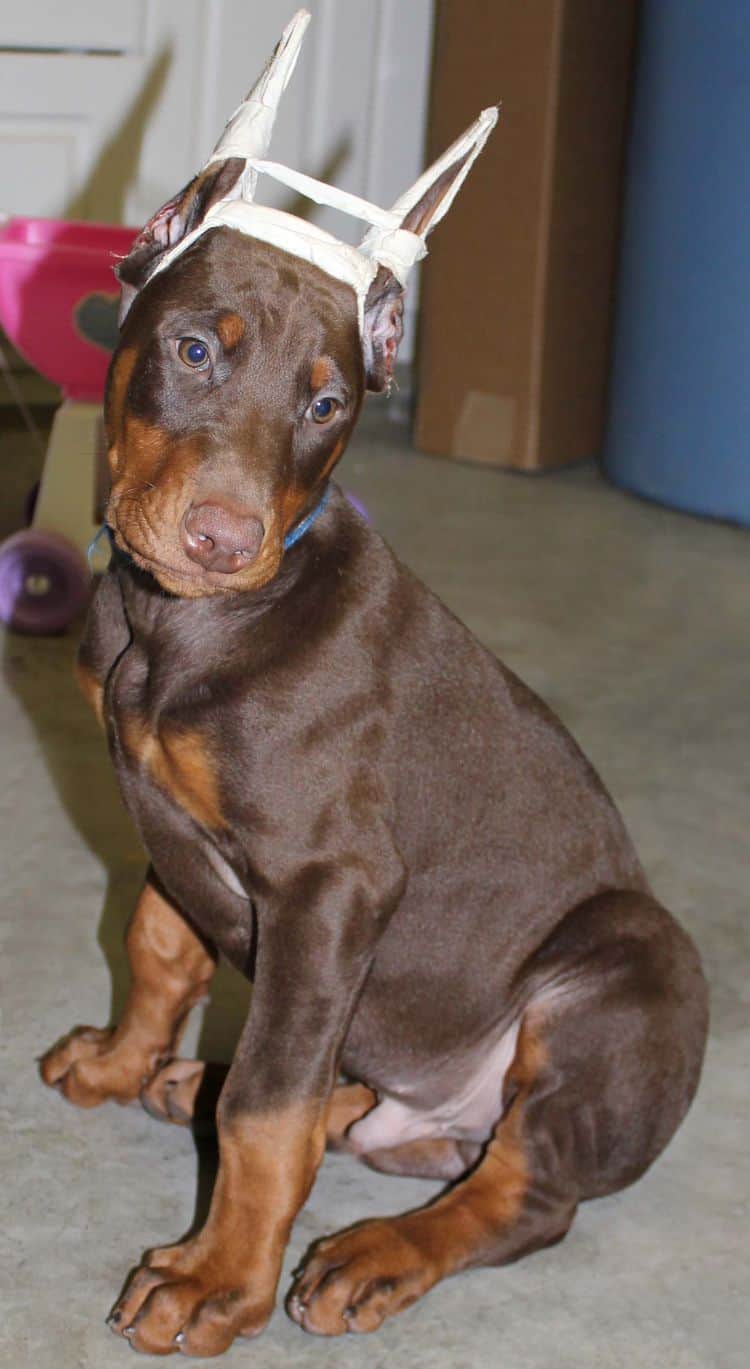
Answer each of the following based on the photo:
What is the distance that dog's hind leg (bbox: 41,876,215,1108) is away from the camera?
9.45ft

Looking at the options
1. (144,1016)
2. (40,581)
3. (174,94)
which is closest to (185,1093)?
(144,1016)

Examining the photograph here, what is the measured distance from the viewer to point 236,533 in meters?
→ 2.18

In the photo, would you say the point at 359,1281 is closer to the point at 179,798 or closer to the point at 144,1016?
the point at 144,1016

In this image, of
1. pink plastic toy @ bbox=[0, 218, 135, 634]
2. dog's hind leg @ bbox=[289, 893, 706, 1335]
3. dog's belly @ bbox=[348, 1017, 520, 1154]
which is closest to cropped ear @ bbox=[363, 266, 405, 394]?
dog's hind leg @ bbox=[289, 893, 706, 1335]

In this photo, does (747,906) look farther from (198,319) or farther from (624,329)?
(624,329)

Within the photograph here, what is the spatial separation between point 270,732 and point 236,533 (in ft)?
1.08

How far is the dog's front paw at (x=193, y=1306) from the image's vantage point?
238 cm

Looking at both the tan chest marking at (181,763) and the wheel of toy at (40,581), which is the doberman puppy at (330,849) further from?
the wheel of toy at (40,581)

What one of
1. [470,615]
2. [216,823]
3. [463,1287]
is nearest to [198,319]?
[216,823]

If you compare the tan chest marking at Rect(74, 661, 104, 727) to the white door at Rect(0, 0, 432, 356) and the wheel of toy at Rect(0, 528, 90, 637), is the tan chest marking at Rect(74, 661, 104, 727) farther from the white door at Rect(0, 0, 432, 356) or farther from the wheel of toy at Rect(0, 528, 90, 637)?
the white door at Rect(0, 0, 432, 356)

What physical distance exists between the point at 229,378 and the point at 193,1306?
4.08ft

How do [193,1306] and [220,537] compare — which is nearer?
[220,537]

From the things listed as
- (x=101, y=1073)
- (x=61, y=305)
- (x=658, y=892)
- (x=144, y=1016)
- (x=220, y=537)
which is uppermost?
(x=220, y=537)

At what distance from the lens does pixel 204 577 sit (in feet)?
7.34
